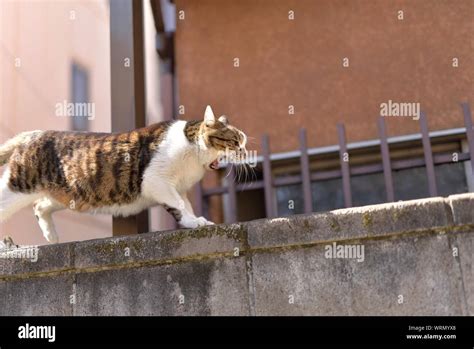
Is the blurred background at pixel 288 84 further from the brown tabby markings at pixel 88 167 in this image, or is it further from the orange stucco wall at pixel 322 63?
the brown tabby markings at pixel 88 167

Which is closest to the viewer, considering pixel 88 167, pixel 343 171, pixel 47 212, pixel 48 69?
pixel 88 167

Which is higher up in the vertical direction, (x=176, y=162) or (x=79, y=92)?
(x=79, y=92)

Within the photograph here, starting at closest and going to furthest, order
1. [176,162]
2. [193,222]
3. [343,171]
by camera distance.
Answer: [193,222] < [176,162] < [343,171]

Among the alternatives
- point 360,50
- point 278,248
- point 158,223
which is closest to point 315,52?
point 360,50

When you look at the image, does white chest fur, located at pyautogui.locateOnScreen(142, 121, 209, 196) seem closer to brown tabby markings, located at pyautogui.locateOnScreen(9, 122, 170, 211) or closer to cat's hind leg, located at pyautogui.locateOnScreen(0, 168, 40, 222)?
brown tabby markings, located at pyautogui.locateOnScreen(9, 122, 170, 211)

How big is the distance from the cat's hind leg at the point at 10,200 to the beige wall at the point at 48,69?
2135mm

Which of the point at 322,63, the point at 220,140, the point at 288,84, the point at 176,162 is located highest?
the point at 322,63

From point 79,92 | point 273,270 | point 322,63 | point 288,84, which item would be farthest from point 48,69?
point 273,270

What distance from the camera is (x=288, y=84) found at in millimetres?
6461

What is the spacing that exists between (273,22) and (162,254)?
13.5ft

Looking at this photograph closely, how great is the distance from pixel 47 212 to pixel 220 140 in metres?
1.33

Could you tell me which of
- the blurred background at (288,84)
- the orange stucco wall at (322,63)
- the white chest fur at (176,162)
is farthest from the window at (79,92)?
the white chest fur at (176,162)

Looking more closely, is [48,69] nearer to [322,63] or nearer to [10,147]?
[322,63]
